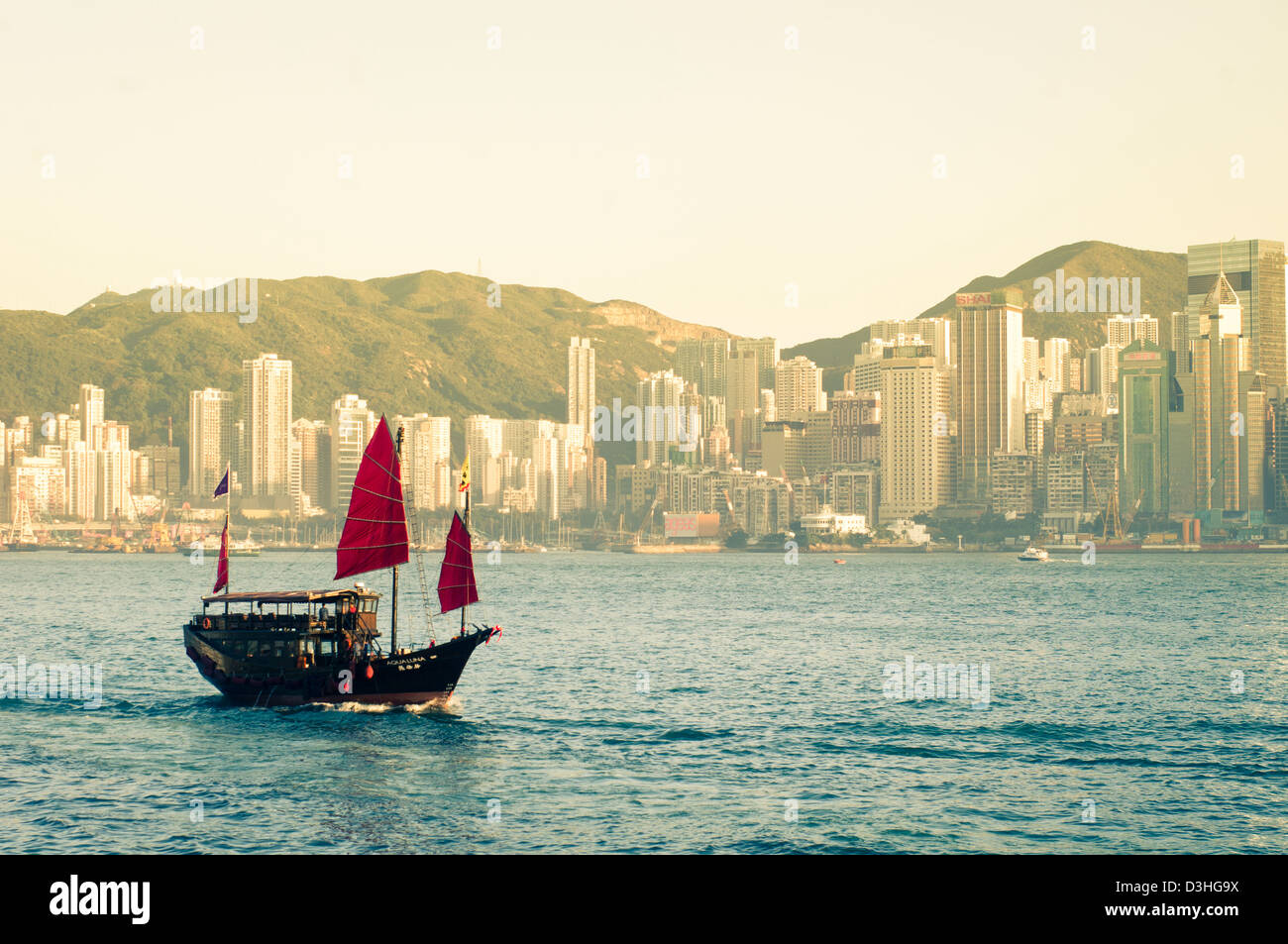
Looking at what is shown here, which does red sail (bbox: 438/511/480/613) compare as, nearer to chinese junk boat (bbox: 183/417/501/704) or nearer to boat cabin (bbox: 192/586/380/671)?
chinese junk boat (bbox: 183/417/501/704)

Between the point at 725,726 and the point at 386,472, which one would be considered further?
the point at 386,472

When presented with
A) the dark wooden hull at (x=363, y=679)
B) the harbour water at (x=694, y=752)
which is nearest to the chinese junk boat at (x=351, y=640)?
the dark wooden hull at (x=363, y=679)

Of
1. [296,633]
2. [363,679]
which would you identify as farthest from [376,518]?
[363,679]

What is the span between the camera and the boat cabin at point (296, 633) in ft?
149

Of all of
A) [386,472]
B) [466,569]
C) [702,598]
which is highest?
[386,472]

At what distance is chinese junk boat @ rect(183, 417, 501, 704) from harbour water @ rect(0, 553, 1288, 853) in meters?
1.03

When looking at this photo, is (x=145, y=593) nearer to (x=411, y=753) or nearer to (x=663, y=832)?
(x=411, y=753)

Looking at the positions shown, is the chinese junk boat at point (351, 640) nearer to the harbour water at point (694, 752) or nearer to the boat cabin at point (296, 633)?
the boat cabin at point (296, 633)

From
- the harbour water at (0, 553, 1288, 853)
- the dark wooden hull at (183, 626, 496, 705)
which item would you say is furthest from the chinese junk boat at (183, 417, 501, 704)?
the harbour water at (0, 553, 1288, 853)

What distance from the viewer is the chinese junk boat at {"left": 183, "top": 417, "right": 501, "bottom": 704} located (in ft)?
147

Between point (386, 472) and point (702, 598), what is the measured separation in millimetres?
77734

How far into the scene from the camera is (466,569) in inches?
1800

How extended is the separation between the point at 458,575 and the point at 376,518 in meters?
4.26

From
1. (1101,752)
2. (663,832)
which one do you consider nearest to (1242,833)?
(1101,752)
